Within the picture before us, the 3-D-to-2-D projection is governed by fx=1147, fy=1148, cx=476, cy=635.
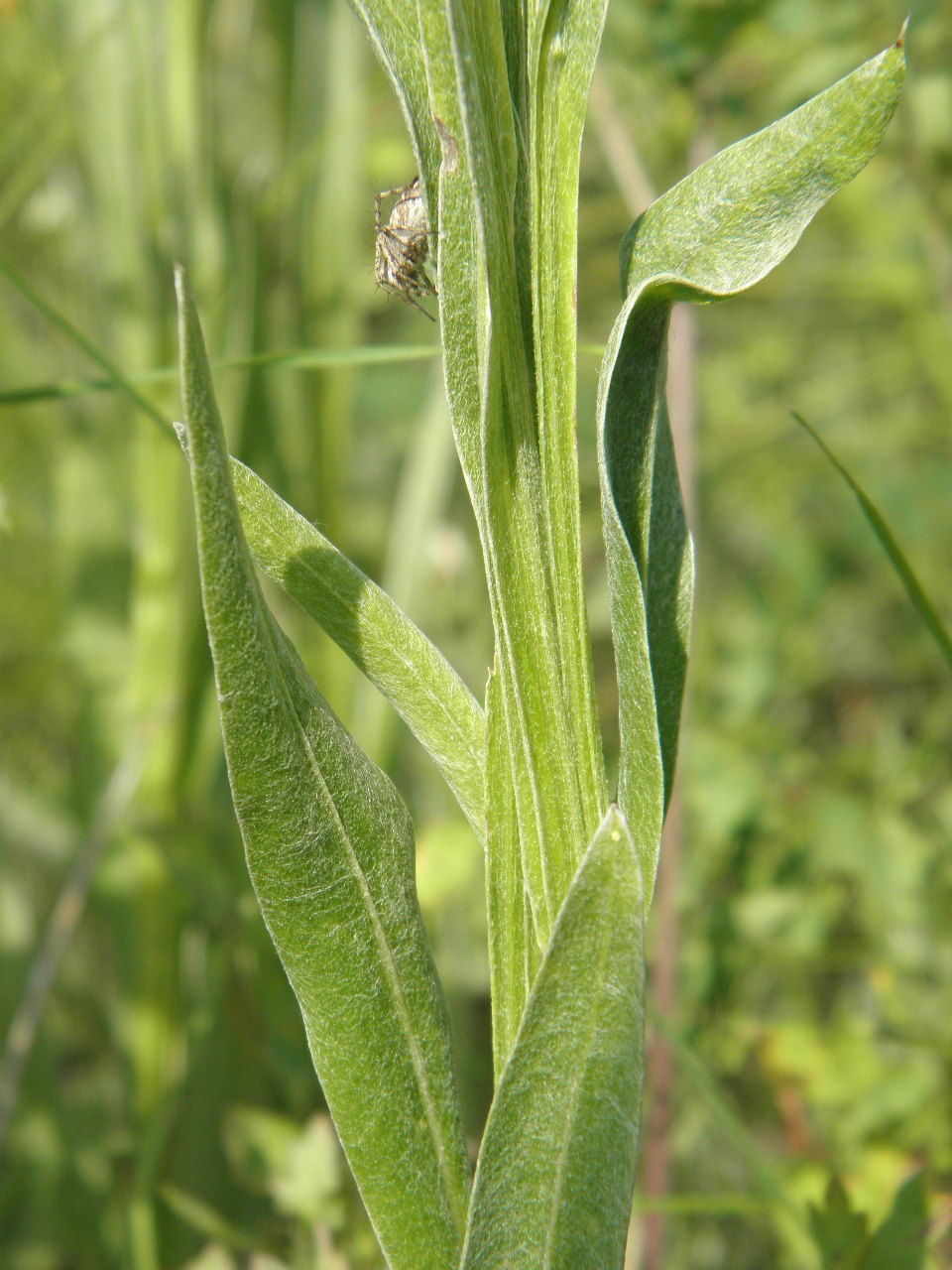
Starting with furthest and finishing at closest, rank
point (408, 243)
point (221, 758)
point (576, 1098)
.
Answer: point (221, 758), point (408, 243), point (576, 1098)

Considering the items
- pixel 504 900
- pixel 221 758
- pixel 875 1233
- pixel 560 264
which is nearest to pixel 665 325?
pixel 560 264

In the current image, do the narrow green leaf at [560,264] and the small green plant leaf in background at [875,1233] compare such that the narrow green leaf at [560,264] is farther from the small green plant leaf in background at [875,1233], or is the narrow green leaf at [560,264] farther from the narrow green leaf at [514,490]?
the small green plant leaf in background at [875,1233]

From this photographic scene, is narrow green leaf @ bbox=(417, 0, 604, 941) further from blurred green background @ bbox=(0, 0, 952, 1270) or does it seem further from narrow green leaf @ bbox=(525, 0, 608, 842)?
blurred green background @ bbox=(0, 0, 952, 1270)

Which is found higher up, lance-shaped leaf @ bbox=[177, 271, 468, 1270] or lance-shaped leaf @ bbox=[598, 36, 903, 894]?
lance-shaped leaf @ bbox=[598, 36, 903, 894]

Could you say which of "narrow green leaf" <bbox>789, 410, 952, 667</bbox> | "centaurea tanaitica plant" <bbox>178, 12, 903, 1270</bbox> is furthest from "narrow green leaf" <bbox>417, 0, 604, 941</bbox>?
"narrow green leaf" <bbox>789, 410, 952, 667</bbox>

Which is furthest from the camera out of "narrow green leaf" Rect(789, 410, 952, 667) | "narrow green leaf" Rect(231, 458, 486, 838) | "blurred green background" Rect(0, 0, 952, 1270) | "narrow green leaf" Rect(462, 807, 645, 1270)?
"blurred green background" Rect(0, 0, 952, 1270)

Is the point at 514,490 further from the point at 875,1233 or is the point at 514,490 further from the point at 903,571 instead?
the point at 875,1233

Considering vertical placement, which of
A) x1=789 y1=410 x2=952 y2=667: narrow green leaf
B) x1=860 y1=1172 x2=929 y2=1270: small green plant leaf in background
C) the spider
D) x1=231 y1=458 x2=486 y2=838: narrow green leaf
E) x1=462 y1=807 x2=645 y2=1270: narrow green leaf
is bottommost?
x1=860 y1=1172 x2=929 y2=1270: small green plant leaf in background

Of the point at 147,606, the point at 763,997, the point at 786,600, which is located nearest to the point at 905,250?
the point at 786,600

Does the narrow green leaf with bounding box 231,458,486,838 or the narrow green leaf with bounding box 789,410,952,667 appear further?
the narrow green leaf with bounding box 789,410,952,667
